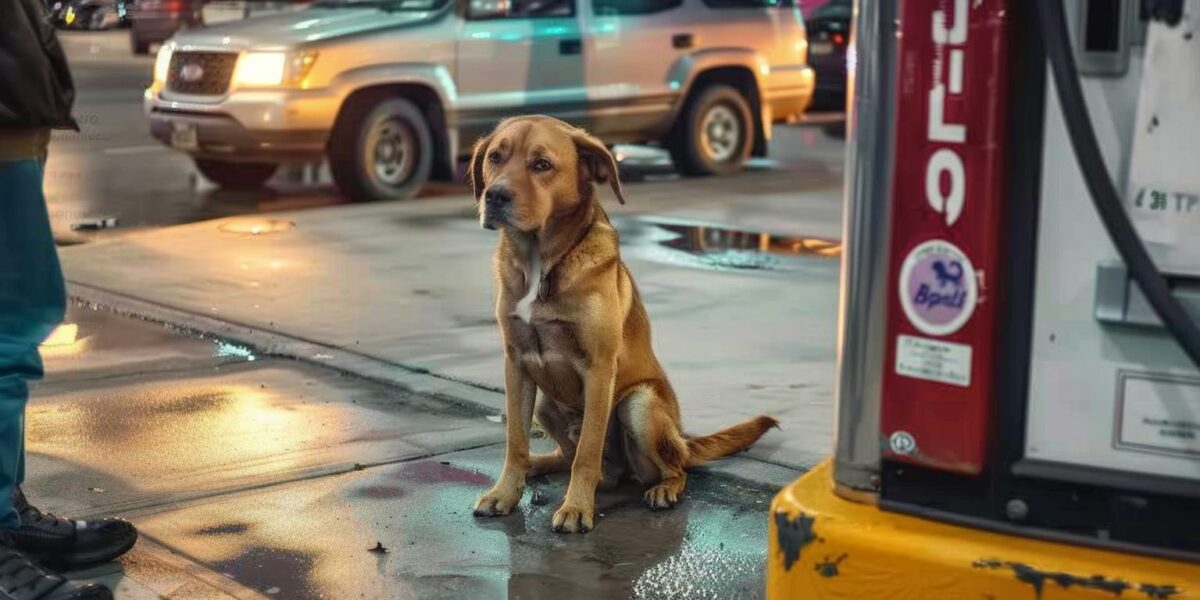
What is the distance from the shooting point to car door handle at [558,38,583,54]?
12.7 metres

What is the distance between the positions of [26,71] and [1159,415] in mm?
2738

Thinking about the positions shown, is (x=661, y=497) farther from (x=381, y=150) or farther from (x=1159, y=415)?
(x=381, y=150)

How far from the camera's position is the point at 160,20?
1169 inches

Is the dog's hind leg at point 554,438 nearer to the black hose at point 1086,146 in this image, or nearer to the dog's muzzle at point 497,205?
the dog's muzzle at point 497,205

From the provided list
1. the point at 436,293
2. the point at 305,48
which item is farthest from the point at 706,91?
the point at 436,293

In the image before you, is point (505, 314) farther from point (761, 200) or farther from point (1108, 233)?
point (761, 200)

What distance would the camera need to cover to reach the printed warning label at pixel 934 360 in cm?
260

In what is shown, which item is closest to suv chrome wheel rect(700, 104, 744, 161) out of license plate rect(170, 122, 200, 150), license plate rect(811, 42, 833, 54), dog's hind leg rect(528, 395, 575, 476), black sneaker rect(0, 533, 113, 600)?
license plate rect(170, 122, 200, 150)

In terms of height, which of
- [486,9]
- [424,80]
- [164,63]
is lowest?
[424,80]

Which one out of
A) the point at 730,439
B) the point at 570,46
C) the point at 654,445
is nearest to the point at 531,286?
the point at 654,445

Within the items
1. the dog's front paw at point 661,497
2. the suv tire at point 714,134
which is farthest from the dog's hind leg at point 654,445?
the suv tire at point 714,134

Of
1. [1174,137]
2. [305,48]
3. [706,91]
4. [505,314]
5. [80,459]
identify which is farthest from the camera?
[706,91]

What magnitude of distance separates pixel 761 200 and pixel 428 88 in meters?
2.58

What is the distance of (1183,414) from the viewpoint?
2.47m
